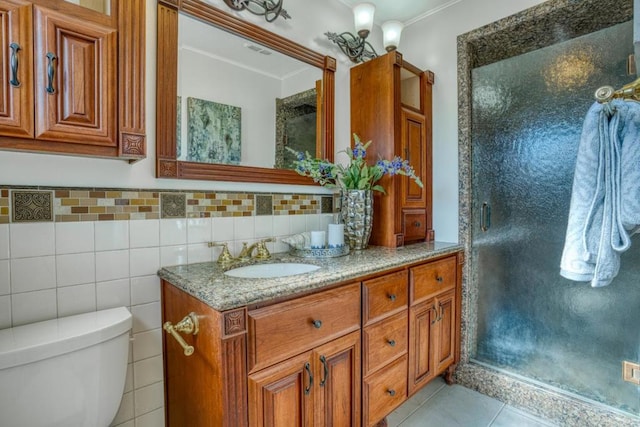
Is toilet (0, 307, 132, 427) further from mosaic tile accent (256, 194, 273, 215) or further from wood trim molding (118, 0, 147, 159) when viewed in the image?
mosaic tile accent (256, 194, 273, 215)

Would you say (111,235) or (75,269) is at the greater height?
(111,235)

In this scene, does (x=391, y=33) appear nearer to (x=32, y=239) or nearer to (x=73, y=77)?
(x=73, y=77)

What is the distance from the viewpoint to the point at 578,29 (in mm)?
1719

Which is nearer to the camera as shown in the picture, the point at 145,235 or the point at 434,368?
the point at 145,235

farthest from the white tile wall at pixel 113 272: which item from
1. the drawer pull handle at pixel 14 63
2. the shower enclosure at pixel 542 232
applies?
the shower enclosure at pixel 542 232

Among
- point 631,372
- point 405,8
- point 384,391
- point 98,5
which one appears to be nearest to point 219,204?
point 98,5

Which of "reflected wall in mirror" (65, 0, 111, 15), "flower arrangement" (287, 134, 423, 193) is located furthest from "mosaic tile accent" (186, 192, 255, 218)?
"reflected wall in mirror" (65, 0, 111, 15)

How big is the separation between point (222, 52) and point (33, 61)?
794 mm

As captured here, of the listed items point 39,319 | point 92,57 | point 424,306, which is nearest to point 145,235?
point 39,319

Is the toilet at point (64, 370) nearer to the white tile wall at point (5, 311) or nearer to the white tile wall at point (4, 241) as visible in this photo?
the white tile wall at point (5, 311)

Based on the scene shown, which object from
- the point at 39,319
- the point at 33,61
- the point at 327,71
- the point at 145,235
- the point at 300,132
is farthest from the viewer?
the point at 327,71

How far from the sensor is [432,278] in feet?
5.72

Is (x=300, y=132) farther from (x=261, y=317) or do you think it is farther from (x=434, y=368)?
(x=434, y=368)

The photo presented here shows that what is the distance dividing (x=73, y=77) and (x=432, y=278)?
5.73 ft
